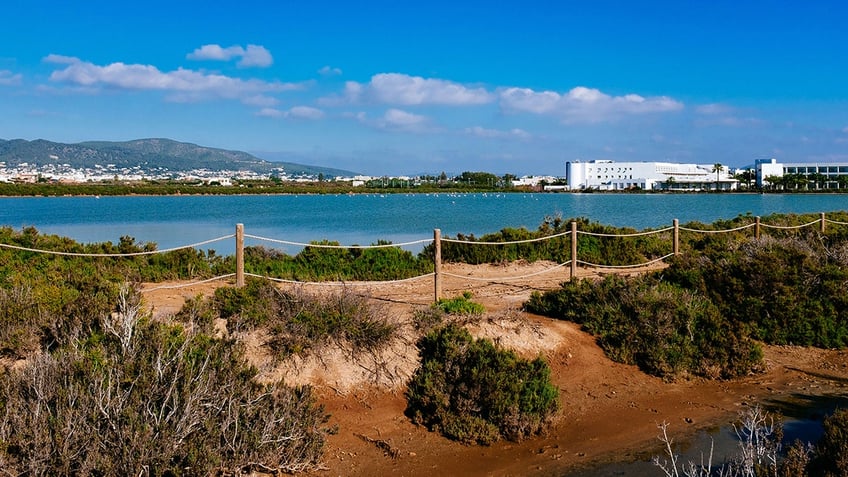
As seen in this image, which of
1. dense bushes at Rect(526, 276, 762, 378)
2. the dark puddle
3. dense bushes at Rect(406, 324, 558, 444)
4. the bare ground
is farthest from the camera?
dense bushes at Rect(526, 276, 762, 378)

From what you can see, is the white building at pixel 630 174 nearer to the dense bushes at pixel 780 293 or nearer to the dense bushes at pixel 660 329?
the dense bushes at pixel 780 293

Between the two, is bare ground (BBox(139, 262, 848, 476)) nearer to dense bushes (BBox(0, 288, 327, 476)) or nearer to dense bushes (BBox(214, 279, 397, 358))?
dense bushes (BBox(214, 279, 397, 358))

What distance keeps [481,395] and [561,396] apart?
54.8 inches

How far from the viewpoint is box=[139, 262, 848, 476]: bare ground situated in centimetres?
636

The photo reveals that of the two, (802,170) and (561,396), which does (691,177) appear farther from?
(561,396)

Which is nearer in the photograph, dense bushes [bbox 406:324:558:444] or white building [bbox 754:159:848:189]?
dense bushes [bbox 406:324:558:444]

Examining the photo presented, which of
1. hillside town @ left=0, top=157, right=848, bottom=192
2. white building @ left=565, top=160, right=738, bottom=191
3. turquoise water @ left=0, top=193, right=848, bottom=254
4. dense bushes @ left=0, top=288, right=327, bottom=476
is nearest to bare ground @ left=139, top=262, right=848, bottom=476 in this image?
dense bushes @ left=0, top=288, right=327, bottom=476

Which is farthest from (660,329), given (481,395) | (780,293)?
(481,395)

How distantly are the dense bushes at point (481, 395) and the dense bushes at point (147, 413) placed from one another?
117 centimetres

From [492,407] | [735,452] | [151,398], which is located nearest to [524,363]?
[492,407]

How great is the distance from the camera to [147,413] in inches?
193

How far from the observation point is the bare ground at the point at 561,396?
636 centimetres

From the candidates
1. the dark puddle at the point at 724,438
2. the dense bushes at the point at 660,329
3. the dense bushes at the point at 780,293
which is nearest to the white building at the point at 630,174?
the dense bushes at the point at 780,293

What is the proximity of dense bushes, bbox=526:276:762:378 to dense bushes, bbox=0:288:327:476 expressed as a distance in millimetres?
4491
